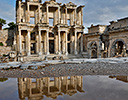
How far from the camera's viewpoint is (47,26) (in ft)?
78.7

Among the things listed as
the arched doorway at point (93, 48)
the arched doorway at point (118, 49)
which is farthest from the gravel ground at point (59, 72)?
the arched doorway at point (93, 48)

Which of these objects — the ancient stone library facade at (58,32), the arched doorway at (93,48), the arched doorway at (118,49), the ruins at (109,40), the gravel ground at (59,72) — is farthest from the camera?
the arched doorway at (93,48)

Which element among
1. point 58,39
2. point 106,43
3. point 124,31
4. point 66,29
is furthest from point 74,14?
point 124,31

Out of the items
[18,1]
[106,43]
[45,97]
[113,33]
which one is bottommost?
[45,97]

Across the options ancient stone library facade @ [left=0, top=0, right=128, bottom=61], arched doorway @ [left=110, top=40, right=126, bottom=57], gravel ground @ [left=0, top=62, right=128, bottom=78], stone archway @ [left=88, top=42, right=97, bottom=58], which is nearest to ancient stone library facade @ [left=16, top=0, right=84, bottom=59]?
ancient stone library facade @ [left=0, top=0, right=128, bottom=61]

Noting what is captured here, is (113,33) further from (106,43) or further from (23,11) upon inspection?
(23,11)

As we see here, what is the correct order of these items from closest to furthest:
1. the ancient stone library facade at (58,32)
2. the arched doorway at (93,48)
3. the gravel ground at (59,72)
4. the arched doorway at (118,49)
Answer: the gravel ground at (59,72), the arched doorway at (118,49), the ancient stone library facade at (58,32), the arched doorway at (93,48)

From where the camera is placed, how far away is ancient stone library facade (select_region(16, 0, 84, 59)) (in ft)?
77.8

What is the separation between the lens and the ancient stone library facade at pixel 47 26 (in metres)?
23.7

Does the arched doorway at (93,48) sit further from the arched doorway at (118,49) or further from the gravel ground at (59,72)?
the gravel ground at (59,72)

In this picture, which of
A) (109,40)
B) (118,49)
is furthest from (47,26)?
(118,49)

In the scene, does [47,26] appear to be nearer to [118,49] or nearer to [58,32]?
[58,32]

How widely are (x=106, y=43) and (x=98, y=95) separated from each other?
22854 millimetres

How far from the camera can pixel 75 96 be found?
14.4 feet
